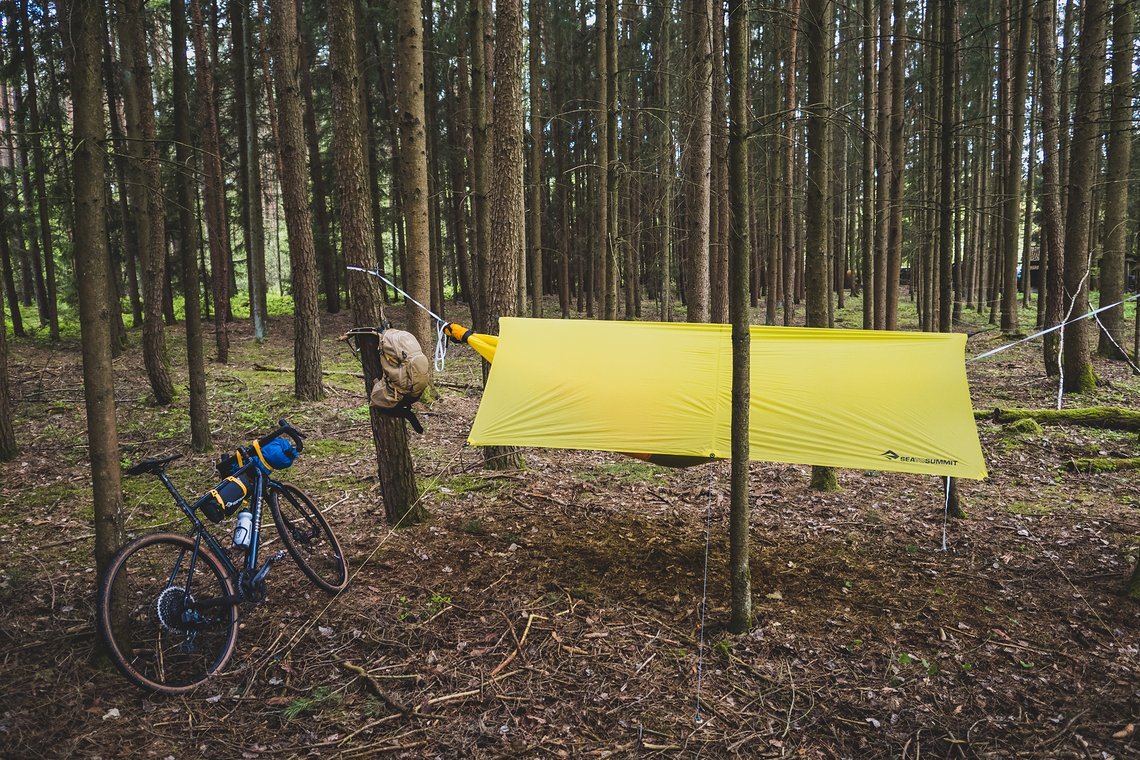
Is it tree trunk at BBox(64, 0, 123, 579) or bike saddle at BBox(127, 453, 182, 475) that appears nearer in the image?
tree trunk at BBox(64, 0, 123, 579)

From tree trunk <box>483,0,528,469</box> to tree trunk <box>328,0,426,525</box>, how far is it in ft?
5.33

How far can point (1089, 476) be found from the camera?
6.65 metres

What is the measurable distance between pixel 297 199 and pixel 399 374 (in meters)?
6.48

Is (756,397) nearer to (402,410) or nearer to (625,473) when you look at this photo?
(402,410)

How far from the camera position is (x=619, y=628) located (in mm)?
4035

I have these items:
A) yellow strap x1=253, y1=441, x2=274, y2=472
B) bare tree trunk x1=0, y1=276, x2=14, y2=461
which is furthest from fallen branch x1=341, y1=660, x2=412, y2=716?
bare tree trunk x1=0, y1=276, x2=14, y2=461

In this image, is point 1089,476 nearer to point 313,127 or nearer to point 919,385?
point 919,385

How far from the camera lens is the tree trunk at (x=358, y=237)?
5.04m

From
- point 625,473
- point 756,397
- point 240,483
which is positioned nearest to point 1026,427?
point 625,473

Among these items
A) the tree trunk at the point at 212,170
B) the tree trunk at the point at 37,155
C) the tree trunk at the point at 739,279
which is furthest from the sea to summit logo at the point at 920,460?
the tree trunk at the point at 37,155

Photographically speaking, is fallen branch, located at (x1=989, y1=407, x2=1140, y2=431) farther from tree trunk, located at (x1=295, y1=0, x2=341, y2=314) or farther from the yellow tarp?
tree trunk, located at (x1=295, y1=0, x2=341, y2=314)

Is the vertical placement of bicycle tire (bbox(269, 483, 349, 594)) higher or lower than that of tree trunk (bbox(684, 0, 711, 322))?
lower

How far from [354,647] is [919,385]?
4260 mm

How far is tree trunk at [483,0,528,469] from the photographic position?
6672 mm
